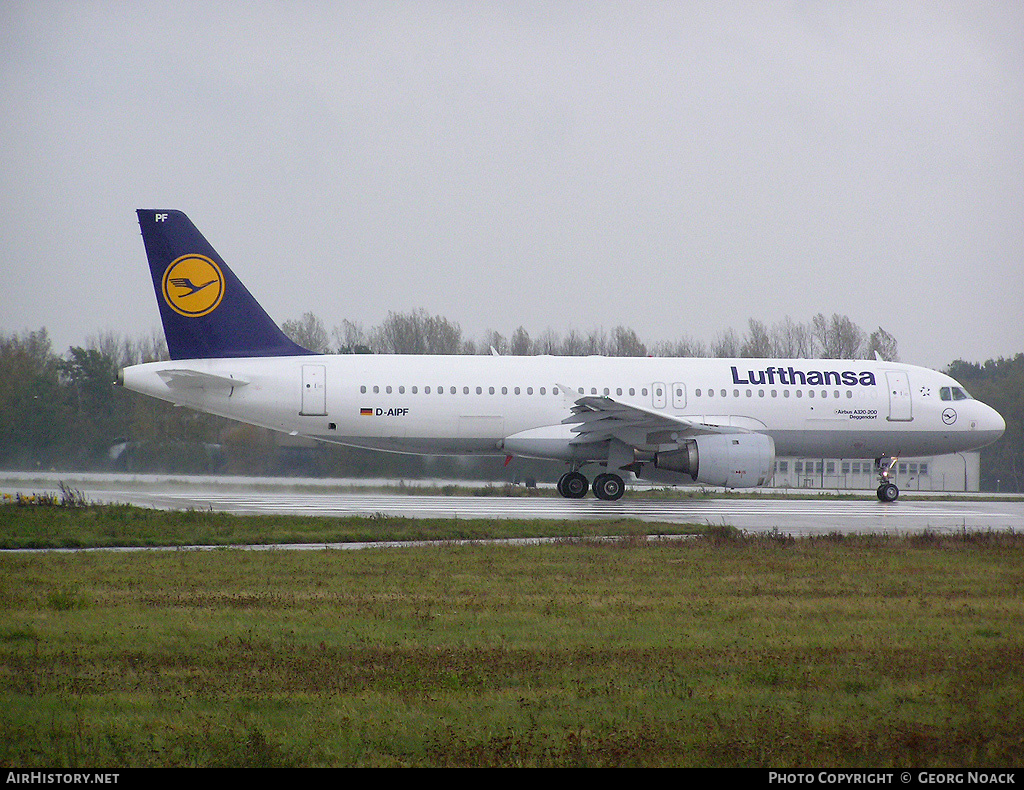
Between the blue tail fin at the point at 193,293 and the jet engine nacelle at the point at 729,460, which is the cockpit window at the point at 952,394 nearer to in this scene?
the jet engine nacelle at the point at 729,460

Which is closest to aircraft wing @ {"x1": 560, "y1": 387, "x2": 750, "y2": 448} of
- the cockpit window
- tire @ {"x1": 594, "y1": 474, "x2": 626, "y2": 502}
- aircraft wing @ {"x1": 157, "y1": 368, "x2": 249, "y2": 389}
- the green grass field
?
tire @ {"x1": 594, "y1": 474, "x2": 626, "y2": 502}

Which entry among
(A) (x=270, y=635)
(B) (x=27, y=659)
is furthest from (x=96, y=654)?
(A) (x=270, y=635)

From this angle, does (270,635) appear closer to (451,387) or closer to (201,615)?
(201,615)

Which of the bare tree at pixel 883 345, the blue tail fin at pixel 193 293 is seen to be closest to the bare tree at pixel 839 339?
the bare tree at pixel 883 345

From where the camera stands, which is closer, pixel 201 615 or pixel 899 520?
pixel 201 615

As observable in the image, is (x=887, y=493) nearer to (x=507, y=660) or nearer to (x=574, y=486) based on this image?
(x=574, y=486)

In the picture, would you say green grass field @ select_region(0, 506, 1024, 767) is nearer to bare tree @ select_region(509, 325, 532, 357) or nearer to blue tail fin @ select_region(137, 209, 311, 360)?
blue tail fin @ select_region(137, 209, 311, 360)

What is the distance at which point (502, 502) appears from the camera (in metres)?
22.3

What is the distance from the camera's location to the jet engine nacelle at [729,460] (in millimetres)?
21391

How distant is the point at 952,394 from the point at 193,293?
1894cm

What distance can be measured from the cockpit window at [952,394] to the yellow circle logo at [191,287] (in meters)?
18.1

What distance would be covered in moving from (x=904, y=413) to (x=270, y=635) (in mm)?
21194

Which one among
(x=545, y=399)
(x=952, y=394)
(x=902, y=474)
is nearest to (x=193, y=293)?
(x=545, y=399)

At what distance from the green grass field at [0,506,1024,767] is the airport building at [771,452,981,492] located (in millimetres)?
36150
